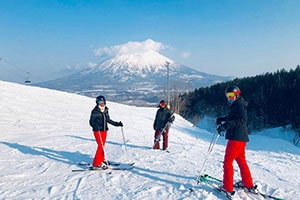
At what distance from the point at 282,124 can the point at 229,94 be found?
104ft

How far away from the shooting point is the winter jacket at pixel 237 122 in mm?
5023

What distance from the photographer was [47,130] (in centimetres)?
1440

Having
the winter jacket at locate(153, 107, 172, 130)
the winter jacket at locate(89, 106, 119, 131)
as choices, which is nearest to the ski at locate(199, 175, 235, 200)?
the winter jacket at locate(89, 106, 119, 131)

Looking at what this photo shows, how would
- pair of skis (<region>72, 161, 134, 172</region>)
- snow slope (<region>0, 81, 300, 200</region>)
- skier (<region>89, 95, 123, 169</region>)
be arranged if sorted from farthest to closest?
pair of skis (<region>72, 161, 134, 172</region>) → skier (<region>89, 95, 123, 169</region>) → snow slope (<region>0, 81, 300, 200</region>)

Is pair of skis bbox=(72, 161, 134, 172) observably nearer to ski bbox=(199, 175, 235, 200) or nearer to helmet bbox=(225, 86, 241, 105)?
ski bbox=(199, 175, 235, 200)

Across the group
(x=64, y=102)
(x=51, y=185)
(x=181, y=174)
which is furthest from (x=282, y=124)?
(x=51, y=185)

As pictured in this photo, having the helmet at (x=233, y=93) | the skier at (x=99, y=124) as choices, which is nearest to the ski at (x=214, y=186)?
the helmet at (x=233, y=93)

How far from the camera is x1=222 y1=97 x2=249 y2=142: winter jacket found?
16.5 feet

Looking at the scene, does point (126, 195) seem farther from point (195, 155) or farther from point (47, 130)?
point (47, 130)

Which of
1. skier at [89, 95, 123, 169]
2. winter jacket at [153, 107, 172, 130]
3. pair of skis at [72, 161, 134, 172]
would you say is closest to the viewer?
skier at [89, 95, 123, 169]

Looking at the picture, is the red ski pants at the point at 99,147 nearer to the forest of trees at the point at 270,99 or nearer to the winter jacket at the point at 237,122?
the winter jacket at the point at 237,122

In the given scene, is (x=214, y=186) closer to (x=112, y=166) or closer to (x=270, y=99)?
(x=112, y=166)

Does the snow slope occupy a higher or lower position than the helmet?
lower

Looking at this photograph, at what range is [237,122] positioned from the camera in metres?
5.03
